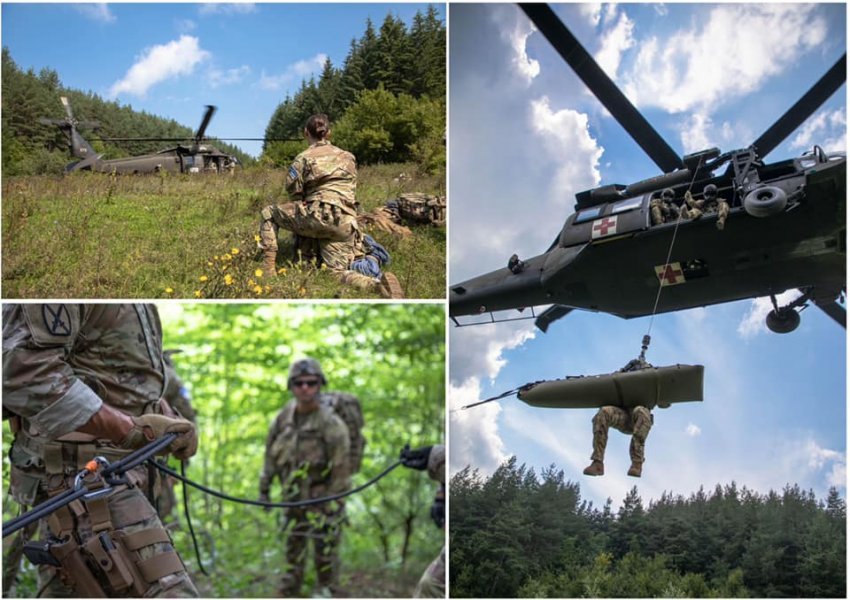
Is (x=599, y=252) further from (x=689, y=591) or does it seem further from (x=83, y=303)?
(x=83, y=303)

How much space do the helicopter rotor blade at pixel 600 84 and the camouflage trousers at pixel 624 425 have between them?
1.83 meters

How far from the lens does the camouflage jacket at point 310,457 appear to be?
25.2ft

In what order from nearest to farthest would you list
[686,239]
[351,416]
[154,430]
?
[154,430], [686,239], [351,416]

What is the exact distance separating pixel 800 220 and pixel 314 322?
4.85m

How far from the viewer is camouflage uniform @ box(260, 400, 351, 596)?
7.50 m

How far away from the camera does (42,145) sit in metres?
5.89

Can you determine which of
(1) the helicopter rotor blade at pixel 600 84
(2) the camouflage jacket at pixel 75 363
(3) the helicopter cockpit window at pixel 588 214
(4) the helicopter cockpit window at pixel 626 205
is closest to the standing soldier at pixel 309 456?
(3) the helicopter cockpit window at pixel 588 214

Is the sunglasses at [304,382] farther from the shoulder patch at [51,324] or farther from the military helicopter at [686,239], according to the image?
the shoulder patch at [51,324]

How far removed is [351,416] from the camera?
8.15m

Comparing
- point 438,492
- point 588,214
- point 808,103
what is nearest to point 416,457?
point 438,492

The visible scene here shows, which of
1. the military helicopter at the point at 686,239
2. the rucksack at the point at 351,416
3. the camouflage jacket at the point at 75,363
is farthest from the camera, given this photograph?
the rucksack at the point at 351,416

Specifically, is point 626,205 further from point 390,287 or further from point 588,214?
point 390,287

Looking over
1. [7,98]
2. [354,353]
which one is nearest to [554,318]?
[354,353]

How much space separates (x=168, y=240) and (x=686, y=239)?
136 inches
